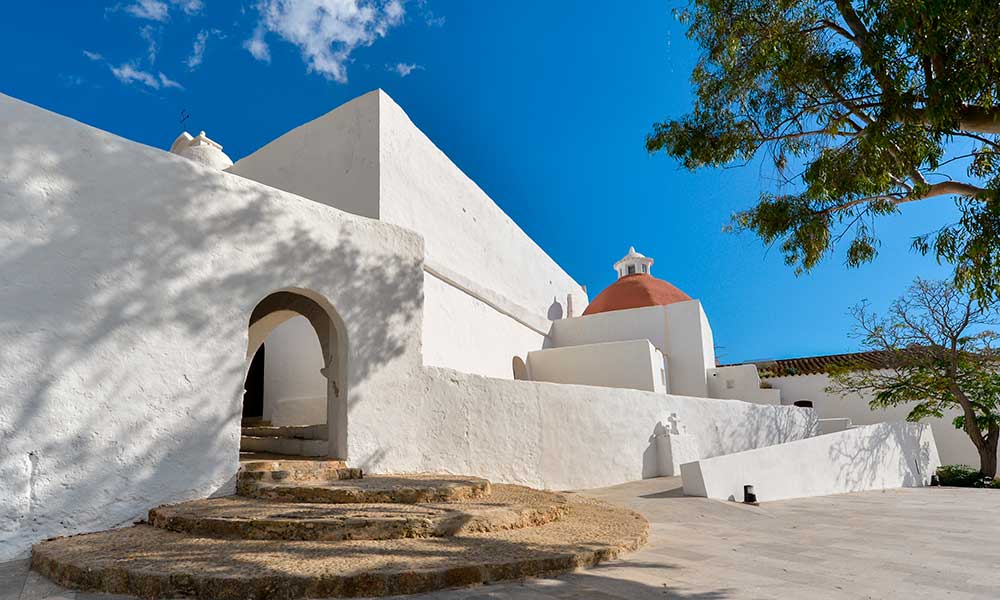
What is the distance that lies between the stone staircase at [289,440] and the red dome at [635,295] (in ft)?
45.4

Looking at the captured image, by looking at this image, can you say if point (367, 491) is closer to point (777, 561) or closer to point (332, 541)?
point (332, 541)

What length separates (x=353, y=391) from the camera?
653cm

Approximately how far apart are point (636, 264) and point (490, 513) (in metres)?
19.2

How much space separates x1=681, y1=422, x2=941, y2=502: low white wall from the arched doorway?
475 centimetres

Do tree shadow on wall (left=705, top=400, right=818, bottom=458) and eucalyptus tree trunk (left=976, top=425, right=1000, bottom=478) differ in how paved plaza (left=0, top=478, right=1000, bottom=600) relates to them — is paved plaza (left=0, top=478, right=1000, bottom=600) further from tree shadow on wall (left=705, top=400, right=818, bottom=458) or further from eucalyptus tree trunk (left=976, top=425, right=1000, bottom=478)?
eucalyptus tree trunk (left=976, top=425, right=1000, bottom=478)

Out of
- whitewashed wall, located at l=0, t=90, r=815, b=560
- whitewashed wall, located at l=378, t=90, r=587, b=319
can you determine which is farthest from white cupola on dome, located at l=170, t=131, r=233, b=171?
whitewashed wall, located at l=0, t=90, r=815, b=560

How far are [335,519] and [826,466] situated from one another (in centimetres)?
1065

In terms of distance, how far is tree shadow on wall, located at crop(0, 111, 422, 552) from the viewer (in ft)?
15.0

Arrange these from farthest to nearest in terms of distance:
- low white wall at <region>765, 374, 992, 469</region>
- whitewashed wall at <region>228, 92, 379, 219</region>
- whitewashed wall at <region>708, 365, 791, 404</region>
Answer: low white wall at <region>765, 374, 992, 469</region> < whitewashed wall at <region>708, 365, 791, 404</region> < whitewashed wall at <region>228, 92, 379, 219</region>

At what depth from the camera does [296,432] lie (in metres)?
7.72

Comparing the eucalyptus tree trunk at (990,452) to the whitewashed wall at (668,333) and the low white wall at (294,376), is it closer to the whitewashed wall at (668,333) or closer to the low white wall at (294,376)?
the whitewashed wall at (668,333)

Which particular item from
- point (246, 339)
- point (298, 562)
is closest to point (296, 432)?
point (246, 339)

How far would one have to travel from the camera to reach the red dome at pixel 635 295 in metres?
20.2

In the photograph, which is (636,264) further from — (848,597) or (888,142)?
(848,597)
